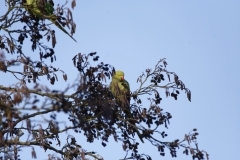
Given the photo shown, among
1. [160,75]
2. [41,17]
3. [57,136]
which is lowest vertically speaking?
[57,136]

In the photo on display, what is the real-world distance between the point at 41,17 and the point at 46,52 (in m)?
0.46

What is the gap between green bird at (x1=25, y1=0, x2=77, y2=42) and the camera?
23.5ft

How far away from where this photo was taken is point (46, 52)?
741 cm

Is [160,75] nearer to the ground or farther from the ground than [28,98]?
farther from the ground

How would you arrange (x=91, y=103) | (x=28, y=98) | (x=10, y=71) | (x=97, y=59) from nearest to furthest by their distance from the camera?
(x=28, y=98) < (x=91, y=103) < (x=97, y=59) < (x=10, y=71)

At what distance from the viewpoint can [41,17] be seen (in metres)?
7.31

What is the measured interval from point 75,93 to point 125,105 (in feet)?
2.53

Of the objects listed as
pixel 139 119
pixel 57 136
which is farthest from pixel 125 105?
pixel 57 136

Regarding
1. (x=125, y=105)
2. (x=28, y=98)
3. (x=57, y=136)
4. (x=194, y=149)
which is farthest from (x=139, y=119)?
(x=28, y=98)

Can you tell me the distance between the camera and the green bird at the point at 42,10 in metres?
7.16

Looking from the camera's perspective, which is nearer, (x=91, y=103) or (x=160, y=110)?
(x=91, y=103)

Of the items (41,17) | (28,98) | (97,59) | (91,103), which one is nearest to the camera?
(28,98)

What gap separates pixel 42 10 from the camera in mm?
7191

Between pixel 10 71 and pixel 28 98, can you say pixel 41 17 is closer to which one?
pixel 10 71
